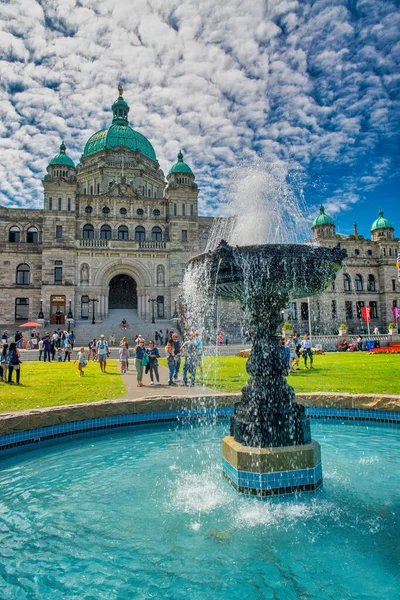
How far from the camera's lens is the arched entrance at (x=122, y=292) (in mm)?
44094

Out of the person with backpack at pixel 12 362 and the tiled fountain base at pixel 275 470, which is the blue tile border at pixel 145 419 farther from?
the person with backpack at pixel 12 362

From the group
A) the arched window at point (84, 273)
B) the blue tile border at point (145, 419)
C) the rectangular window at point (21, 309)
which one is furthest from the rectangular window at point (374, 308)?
the blue tile border at point (145, 419)

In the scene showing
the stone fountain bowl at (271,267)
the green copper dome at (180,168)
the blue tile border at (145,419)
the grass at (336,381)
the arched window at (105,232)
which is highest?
the green copper dome at (180,168)

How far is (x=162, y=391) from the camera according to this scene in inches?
467

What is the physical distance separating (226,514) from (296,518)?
30.0 inches

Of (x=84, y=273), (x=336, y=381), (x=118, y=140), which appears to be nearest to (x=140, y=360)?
(x=336, y=381)

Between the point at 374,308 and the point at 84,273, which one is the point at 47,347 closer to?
the point at 84,273

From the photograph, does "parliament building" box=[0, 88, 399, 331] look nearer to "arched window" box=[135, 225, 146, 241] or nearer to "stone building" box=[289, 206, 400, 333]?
"arched window" box=[135, 225, 146, 241]

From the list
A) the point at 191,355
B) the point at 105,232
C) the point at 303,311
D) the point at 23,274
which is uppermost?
the point at 105,232

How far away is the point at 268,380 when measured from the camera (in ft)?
18.7

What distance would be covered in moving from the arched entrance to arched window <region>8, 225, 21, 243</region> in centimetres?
1135

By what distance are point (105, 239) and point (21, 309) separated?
1145cm

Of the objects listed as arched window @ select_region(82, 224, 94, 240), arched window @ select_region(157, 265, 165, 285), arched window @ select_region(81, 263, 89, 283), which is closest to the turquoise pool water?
arched window @ select_region(81, 263, 89, 283)

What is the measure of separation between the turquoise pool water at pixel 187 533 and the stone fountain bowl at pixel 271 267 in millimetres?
2673
